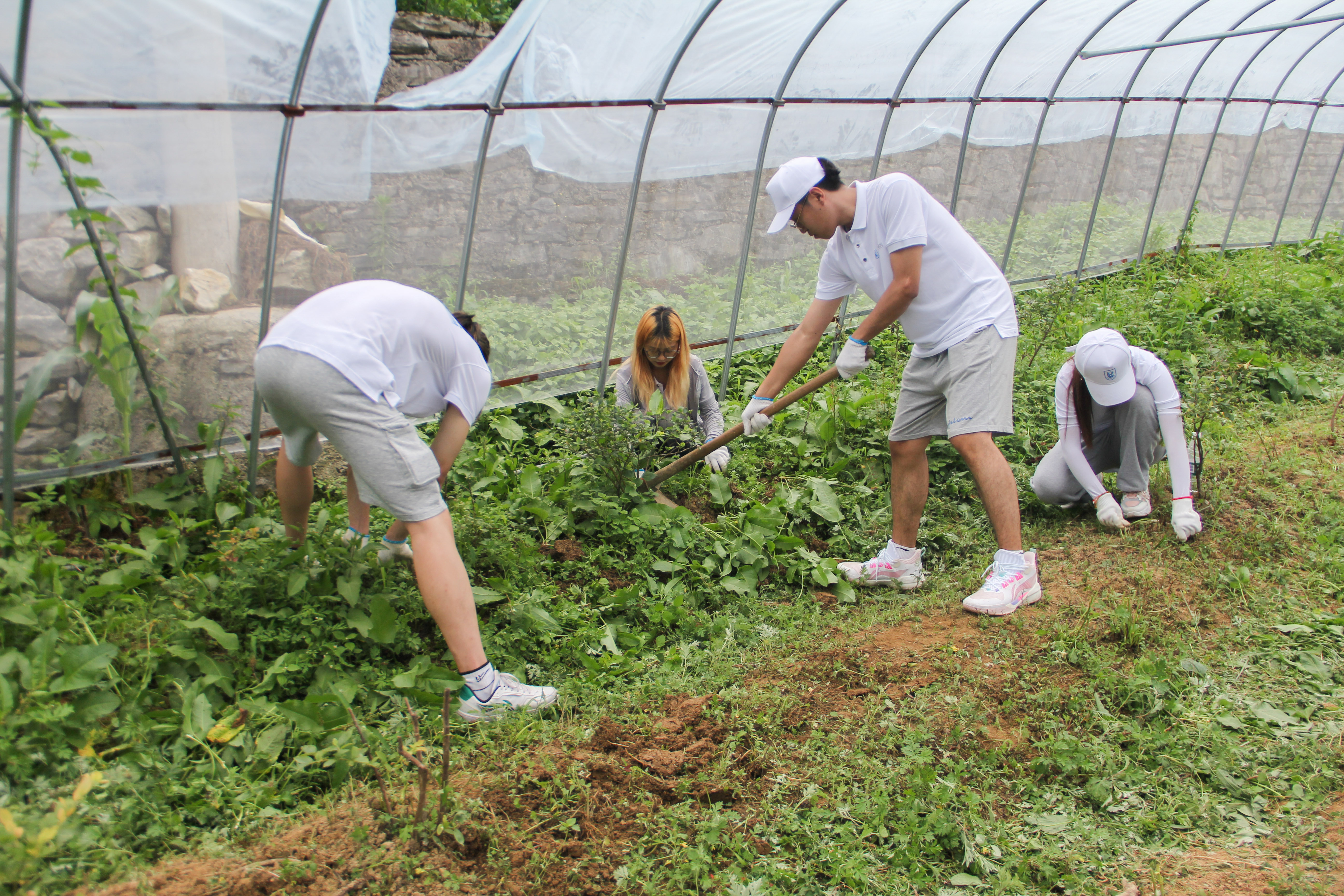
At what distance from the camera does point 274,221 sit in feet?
12.7

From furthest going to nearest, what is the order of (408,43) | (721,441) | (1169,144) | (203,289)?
1. (1169,144)
2. (408,43)
3. (721,441)
4. (203,289)

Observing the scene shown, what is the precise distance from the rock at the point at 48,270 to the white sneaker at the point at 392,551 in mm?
1530

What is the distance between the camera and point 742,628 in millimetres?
3596

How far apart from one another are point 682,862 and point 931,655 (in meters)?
1.45

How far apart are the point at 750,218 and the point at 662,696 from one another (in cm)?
398

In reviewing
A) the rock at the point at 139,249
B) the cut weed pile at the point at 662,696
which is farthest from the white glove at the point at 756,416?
the rock at the point at 139,249

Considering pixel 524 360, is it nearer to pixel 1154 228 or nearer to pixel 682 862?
pixel 682 862

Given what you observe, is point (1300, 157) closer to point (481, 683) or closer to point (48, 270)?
point (481, 683)

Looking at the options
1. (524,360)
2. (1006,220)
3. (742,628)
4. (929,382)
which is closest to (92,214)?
(524,360)

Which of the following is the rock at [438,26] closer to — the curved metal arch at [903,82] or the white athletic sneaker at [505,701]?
the curved metal arch at [903,82]

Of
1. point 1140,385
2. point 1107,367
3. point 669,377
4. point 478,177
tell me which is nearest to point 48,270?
point 478,177

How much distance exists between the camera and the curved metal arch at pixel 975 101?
680 centimetres

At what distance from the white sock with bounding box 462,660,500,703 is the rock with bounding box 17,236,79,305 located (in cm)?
217

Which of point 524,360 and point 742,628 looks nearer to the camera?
point 742,628
